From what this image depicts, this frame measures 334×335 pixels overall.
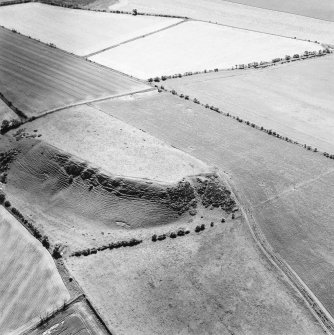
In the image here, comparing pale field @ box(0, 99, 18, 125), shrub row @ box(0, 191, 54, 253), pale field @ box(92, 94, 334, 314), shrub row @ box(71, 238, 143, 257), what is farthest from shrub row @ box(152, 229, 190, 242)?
pale field @ box(0, 99, 18, 125)

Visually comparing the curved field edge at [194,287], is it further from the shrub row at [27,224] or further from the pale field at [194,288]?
the shrub row at [27,224]

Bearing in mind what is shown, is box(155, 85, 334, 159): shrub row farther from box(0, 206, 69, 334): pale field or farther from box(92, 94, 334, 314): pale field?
box(0, 206, 69, 334): pale field

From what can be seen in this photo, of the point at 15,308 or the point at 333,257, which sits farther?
the point at 333,257

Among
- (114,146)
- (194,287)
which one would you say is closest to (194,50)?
(114,146)

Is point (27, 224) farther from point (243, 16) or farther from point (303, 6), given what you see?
point (303, 6)

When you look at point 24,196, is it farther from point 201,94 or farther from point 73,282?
point 201,94

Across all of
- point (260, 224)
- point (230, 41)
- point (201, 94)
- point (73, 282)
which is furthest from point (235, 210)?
point (230, 41)
